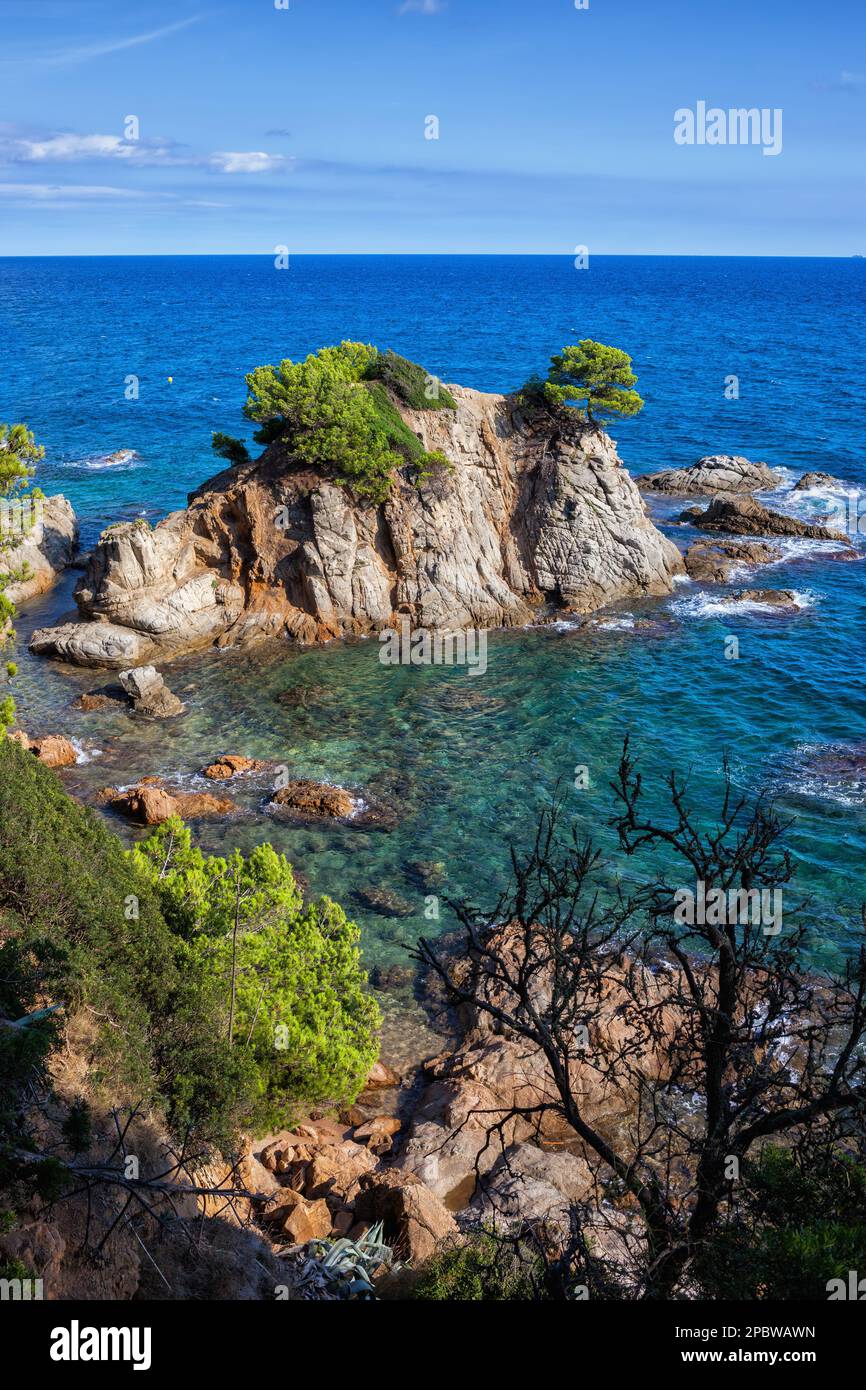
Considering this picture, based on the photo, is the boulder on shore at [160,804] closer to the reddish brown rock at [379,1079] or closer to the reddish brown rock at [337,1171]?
the reddish brown rock at [379,1079]

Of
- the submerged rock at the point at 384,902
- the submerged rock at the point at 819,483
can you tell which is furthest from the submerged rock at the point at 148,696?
the submerged rock at the point at 819,483

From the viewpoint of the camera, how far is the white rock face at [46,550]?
4775 centimetres

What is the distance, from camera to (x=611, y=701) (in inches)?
1506

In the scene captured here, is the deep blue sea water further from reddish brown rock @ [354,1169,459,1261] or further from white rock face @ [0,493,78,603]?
reddish brown rock @ [354,1169,459,1261]

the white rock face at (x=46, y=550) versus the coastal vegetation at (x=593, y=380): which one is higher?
the coastal vegetation at (x=593, y=380)

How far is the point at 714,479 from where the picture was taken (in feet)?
211

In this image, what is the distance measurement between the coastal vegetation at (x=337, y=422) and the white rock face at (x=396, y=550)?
3.24ft

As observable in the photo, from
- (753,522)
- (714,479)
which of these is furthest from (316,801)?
(714,479)

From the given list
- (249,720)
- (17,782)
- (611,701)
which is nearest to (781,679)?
(611,701)

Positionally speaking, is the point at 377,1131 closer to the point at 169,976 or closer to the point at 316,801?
the point at 169,976

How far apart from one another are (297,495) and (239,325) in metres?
143

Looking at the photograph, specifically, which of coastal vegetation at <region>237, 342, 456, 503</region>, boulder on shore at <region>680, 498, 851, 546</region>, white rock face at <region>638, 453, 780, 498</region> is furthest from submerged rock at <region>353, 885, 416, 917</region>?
white rock face at <region>638, 453, 780, 498</region>

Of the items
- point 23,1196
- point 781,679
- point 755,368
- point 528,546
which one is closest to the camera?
point 23,1196

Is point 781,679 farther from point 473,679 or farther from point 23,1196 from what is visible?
point 23,1196
